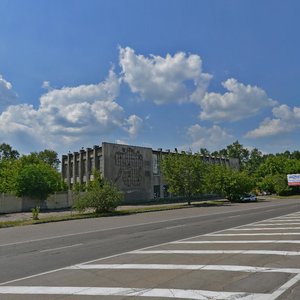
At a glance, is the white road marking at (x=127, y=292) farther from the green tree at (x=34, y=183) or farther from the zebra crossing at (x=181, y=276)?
the green tree at (x=34, y=183)

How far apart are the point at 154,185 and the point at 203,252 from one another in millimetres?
54698

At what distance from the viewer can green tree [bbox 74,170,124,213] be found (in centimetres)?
3500

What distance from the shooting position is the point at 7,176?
50.5 meters

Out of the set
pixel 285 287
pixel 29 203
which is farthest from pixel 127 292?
pixel 29 203

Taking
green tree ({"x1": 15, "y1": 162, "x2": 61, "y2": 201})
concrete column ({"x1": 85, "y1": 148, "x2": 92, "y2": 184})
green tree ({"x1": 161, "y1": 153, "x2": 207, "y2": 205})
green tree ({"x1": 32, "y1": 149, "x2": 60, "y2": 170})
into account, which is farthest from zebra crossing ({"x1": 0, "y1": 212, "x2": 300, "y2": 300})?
green tree ({"x1": 32, "y1": 149, "x2": 60, "y2": 170})

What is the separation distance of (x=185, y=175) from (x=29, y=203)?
765 inches

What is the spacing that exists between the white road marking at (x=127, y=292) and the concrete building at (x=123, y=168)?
5012 centimetres

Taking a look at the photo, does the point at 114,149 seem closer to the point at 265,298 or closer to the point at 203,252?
the point at 203,252

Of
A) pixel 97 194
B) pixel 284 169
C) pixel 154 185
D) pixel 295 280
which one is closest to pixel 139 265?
pixel 295 280

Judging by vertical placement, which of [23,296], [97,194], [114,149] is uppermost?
[114,149]

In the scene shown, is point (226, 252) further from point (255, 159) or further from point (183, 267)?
point (255, 159)

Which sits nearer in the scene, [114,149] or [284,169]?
[114,149]

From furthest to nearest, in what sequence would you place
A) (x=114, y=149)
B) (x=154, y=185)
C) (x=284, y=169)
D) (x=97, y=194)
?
(x=284, y=169) → (x=154, y=185) → (x=114, y=149) → (x=97, y=194)

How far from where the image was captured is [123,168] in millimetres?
59938
